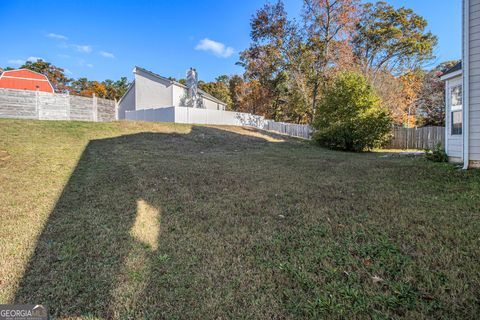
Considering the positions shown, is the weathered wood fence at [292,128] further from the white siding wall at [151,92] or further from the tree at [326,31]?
the white siding wall at [151,92]

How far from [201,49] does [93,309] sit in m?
31.3

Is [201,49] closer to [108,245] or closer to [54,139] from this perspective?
[54,139]

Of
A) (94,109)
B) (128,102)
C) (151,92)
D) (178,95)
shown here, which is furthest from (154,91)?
(94,109)

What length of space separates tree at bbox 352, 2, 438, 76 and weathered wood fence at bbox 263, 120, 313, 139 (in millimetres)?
7348

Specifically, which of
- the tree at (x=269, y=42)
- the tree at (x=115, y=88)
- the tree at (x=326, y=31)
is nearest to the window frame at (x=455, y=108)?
the tree at (x=326, y=31)

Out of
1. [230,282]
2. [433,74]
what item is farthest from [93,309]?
[433,74]

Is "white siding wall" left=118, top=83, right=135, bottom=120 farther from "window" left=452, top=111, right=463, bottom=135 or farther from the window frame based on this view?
"window" left=452, top=111, right=463, bottom=135

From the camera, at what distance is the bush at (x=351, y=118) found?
11570mm

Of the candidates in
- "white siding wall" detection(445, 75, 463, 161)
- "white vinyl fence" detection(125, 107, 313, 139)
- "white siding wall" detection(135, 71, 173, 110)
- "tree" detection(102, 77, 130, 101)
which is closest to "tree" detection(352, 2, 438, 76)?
"white vinyl fence" detection(125, 107, 313, 139)

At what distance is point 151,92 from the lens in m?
22.0

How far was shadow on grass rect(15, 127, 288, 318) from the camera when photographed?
1735mm

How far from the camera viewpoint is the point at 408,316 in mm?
1475

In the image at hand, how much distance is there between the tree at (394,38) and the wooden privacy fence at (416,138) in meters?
8.66

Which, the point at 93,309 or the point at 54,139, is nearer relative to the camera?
the point at 93,309
